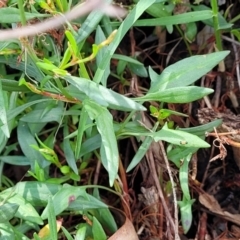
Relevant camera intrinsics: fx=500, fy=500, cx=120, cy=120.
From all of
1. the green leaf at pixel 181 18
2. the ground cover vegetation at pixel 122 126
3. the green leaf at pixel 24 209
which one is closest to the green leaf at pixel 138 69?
the ground cover vegetation at pixel 122 126

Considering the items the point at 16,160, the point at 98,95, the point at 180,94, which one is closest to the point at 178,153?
the point at 180,94

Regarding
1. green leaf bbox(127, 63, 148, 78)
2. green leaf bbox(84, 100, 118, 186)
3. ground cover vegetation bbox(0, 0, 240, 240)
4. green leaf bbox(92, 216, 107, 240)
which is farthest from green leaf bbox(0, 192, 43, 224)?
green leaf bbox(127, 63, 148, 78)

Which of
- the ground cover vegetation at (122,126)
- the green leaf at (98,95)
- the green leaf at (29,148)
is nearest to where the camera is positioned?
the green leaf at (98,95)

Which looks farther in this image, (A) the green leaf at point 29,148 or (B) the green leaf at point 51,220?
(A) the green leaf at point 29,148

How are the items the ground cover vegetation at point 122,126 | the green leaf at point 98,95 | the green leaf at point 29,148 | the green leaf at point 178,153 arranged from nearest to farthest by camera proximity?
the green leaf at point 98,95
the ground cover vegetation at point 122,126
the green leaf at point 178,153
the green leaf at point 29,148

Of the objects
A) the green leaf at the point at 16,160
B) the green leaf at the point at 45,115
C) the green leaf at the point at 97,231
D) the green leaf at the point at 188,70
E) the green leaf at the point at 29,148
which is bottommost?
the green leaf at the point at 97,231

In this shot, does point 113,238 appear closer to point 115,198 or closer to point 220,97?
point 115,198

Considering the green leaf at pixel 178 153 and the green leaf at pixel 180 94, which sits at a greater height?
the green leaf at pixel 180 94

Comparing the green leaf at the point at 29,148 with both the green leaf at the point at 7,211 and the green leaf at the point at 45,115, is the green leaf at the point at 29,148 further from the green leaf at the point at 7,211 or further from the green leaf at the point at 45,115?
the green leaf at the point at 7,211

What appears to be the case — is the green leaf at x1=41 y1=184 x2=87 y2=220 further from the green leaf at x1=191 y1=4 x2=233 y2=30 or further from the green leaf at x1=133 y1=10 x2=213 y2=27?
the green leaf at x1=191 y1=4 x2=233 y2=30
